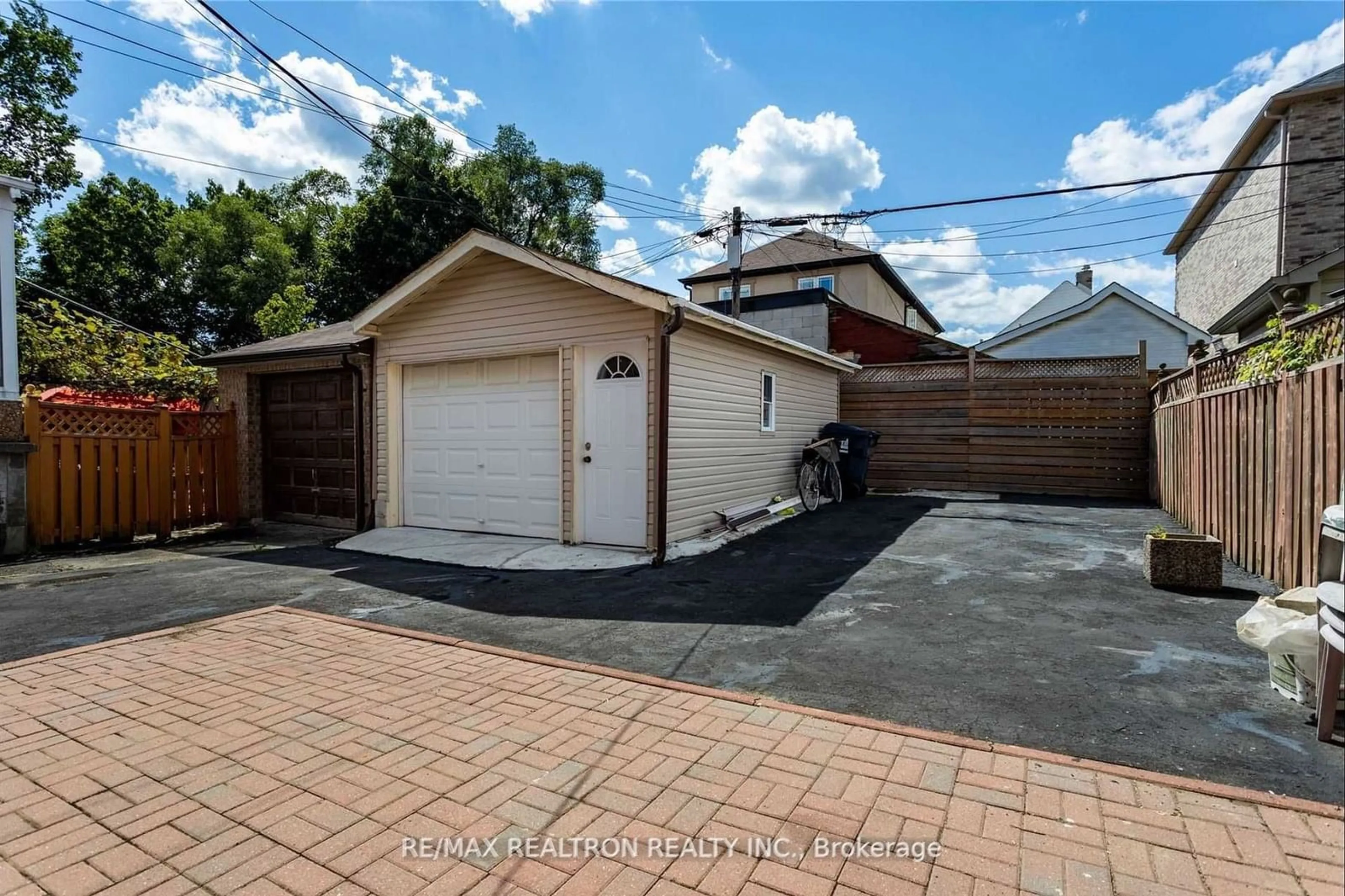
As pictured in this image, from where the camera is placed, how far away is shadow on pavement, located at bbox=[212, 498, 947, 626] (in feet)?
16.7

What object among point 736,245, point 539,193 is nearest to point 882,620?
point 736,245

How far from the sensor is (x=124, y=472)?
8703 millimetres

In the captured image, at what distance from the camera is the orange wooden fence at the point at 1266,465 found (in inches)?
156

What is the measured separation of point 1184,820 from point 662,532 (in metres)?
5.14

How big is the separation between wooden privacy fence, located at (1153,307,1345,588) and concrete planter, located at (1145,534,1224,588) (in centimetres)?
35

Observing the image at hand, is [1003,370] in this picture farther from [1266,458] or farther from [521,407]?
[521,407]

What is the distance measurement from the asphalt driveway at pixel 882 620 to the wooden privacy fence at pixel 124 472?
781 mm

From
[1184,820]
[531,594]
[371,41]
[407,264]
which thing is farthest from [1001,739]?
[407,264]

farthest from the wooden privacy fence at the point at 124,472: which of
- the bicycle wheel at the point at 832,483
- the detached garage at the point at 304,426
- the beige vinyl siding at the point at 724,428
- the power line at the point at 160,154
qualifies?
the bicycle wheel at the point at 832,483

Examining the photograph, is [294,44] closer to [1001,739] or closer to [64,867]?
[64,867]

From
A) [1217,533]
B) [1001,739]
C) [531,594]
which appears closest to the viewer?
[1001,739]

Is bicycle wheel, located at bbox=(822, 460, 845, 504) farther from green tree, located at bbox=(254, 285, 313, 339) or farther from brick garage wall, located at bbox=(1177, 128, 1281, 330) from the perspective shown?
green tree, located at bbox=(254, 285, 313, 339)

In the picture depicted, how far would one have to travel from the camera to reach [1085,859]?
2.00 metres

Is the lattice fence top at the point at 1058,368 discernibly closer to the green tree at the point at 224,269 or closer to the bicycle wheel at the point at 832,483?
the bicycle wheel at the point at 832,483
